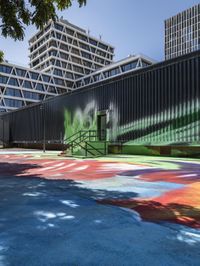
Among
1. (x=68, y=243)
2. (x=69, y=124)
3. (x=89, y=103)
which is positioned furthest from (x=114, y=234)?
(x=69, y=124)

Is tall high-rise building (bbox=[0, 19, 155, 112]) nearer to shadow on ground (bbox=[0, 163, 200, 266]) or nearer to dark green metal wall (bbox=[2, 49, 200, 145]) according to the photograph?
dark green metal wall (bbox=[2, 49, 200, 145])

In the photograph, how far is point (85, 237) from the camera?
3.66 metres

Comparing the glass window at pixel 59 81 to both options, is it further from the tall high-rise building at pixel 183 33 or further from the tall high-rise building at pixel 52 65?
the tall high-rise building at pixel 183 33

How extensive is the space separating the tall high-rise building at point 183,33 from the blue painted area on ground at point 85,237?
458ft

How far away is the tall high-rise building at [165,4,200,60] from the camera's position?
134 m

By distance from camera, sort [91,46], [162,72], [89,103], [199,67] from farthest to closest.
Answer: [91,46]
[89,103]
[162,72]
[199,67]

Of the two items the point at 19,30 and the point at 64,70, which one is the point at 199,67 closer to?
the point at 19,30

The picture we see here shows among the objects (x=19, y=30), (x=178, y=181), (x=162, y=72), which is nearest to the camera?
(x=19, y=30)

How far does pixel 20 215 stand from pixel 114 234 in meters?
1.85

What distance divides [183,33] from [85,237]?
152 m

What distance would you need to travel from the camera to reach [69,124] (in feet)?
87.5

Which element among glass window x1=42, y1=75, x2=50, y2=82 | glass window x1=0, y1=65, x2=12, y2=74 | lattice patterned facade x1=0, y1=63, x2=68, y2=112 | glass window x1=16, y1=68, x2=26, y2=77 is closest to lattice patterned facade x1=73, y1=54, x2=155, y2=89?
glass window x1=42, y1=75, x2=50, y2=82

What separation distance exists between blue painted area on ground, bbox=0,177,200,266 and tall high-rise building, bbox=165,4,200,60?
139494 millimetres

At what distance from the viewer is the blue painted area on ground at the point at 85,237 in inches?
119
